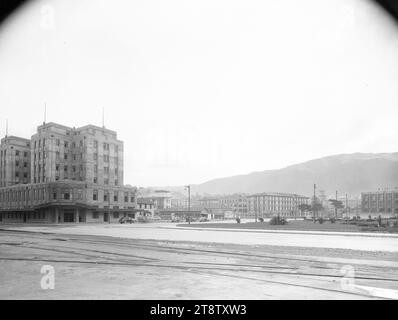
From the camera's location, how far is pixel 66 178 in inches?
3408

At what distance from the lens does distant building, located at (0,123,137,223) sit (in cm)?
7456

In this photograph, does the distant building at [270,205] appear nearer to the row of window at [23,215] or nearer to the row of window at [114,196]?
the row of window at [114,196]

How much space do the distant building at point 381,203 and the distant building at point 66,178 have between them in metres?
77.6

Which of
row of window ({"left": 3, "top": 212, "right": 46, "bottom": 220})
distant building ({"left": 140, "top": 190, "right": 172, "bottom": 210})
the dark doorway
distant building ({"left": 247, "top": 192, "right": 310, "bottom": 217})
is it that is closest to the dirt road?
the dark doorway

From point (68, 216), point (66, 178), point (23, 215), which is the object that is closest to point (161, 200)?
point (66, 178)

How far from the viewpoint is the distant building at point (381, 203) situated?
11850 cm

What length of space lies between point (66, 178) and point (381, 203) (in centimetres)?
9230

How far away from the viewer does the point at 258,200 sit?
162500 millimetres

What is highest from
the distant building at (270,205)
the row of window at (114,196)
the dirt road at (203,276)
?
the row of window at (114,196)

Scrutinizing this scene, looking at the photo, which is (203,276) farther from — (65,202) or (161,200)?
(161,200)

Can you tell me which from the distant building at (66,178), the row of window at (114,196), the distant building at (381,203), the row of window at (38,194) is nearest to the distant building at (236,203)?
the distant building at (381,203)

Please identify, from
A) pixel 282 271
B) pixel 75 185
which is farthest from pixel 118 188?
pixel 282 271
